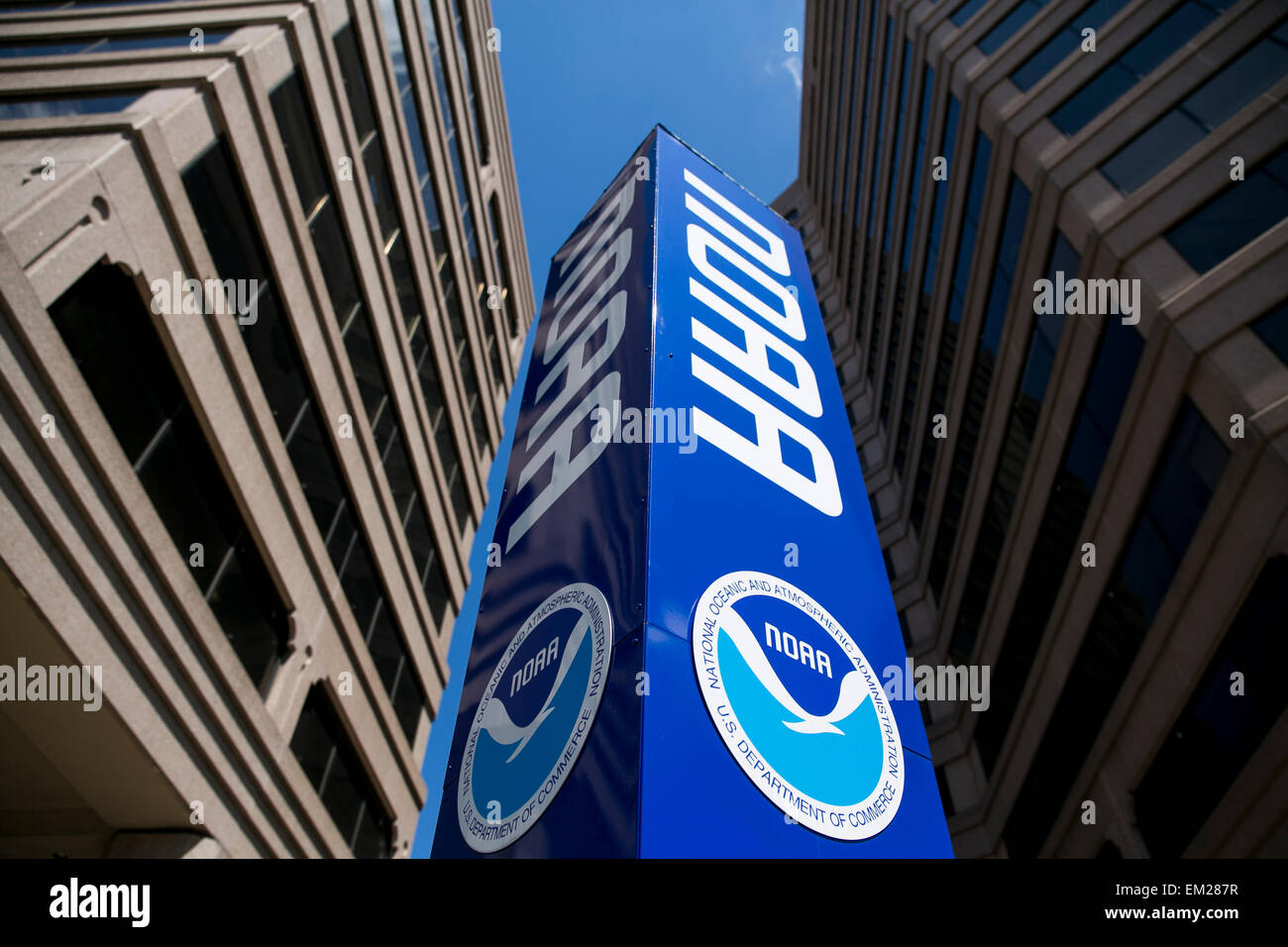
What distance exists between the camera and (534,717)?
3.36 meters

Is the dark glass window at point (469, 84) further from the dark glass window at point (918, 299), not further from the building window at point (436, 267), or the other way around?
the dark glass window at point (918, 299)

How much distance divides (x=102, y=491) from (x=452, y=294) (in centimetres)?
1287

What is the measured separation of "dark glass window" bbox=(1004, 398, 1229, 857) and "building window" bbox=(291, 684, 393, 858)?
40.8ft

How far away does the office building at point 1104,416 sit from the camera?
9.42 m

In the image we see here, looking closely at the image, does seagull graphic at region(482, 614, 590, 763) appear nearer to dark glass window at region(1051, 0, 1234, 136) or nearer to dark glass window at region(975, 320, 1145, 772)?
dark glass window at region(975, 320, 1145, 772)

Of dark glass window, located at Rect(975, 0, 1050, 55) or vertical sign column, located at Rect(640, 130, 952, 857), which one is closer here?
vertical sign column, located at Rect(640, 130, 952, 857)

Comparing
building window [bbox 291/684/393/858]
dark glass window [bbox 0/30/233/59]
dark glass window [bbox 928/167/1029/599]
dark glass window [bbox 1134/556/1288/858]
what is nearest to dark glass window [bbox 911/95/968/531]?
dark glass window [bbox 928/167/1029/599]

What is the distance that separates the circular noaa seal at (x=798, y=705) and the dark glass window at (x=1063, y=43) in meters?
15.3

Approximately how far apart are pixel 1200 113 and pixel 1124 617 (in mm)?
7460

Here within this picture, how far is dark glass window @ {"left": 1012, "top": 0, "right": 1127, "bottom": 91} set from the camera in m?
14.0

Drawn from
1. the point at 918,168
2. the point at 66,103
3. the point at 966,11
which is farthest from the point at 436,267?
the point at 966,11

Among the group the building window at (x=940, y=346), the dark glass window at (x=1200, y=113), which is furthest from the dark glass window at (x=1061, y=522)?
the building window at (x=940, y=346)
